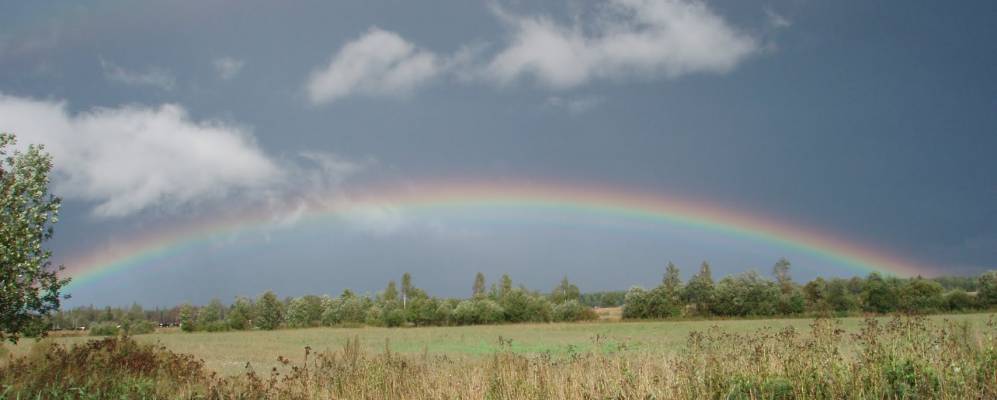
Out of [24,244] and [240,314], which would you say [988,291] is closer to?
[24,244]

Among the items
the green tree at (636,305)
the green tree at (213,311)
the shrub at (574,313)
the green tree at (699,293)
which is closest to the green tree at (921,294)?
the green tree at (699,293)

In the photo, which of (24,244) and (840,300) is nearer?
(24,244)

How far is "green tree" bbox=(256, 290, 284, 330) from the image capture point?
13212cm

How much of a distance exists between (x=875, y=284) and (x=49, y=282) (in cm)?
10560

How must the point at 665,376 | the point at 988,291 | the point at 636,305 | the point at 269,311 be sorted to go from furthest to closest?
the point at 269,311, the point at 636,305, the point at 988,291, the point at 665,376

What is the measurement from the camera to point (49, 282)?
54.6ft

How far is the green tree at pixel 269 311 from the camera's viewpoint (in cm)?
13212

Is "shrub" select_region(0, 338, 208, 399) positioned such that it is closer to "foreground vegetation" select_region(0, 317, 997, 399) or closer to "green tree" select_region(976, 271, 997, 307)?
"foreground vegetation" select_region(0, 317, 997, 399)

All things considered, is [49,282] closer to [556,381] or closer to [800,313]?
[556,381]

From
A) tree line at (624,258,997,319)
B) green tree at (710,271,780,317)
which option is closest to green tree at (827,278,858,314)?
tree line at (624,258,997,319)

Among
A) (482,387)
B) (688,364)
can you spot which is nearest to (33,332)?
(482,387)

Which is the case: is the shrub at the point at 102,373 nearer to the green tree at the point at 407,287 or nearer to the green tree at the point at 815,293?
the green tree at the point at 815,293

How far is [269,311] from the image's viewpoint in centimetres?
13512

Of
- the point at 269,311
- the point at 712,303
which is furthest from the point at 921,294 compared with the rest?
the point at 269,311
